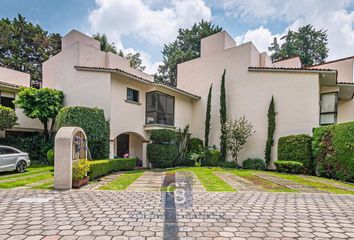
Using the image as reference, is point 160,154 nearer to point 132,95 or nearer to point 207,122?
point 132,95

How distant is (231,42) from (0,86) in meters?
18.5

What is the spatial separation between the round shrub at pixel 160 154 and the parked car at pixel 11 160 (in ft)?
24.8

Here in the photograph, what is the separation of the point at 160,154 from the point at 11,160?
864cm

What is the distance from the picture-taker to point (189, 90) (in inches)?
829

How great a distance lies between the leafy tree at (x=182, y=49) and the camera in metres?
32.9

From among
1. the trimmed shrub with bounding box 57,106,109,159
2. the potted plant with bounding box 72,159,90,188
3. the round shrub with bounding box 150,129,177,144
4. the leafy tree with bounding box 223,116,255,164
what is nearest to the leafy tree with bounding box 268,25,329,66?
the leafy tree with bounding box 223,116,255,164

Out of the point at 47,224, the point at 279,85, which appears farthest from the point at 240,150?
the point at 47,224

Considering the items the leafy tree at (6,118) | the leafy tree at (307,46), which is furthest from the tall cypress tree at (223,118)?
the leafy tree at (307,46)

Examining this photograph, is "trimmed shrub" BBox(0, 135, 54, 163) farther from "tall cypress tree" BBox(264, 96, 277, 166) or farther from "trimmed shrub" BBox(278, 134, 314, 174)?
"trimmed shrub" BBox(278, 134, 314, 174)

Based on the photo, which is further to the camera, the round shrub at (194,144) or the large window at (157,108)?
the round shrub at (194,144)

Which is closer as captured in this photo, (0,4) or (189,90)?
(0,4)

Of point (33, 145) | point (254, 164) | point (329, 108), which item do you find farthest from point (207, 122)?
point (33, 145)

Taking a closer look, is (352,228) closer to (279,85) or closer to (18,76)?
(279,85)

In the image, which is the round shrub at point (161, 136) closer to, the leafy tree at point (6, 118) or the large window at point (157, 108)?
the large window at point (157, 108)
